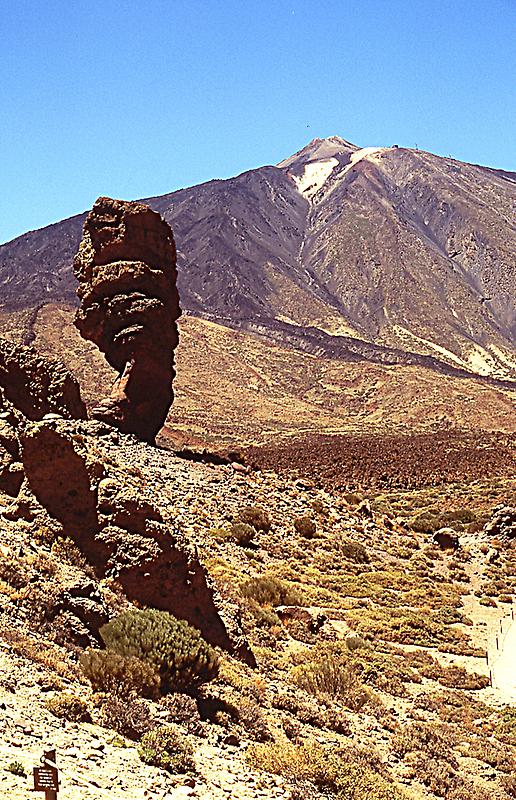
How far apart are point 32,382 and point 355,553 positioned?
12330 millimetres

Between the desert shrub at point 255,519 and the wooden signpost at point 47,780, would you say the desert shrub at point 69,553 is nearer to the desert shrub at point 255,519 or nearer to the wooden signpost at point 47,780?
the wooden signpost at point 47,780

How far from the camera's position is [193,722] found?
8.10m

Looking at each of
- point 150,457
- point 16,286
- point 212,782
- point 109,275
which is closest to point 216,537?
point 150,457

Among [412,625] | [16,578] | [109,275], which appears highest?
[109,275]

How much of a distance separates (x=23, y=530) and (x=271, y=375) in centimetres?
8644

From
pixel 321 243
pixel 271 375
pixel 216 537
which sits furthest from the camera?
pixel 321 243

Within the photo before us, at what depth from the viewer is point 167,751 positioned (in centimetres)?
704

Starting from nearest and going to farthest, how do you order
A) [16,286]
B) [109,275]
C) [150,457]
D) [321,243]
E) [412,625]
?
[412,625] < [150,457] < [109,275] < [16,286] < [321,243]

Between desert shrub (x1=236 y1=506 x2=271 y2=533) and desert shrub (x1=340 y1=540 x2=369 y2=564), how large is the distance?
8.50ft

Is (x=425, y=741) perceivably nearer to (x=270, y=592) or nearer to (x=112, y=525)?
(x=112, y=525)

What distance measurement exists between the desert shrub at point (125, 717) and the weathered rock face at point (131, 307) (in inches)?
759

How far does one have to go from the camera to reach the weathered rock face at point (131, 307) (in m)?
26.6

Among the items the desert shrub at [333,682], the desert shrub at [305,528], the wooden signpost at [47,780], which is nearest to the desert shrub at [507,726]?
the desert shrub at [333,682]

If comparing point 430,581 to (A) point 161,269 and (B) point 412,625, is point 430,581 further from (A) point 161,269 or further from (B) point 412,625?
(A) point 161,269
